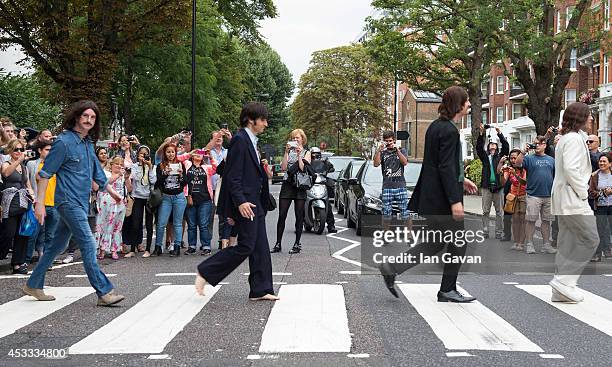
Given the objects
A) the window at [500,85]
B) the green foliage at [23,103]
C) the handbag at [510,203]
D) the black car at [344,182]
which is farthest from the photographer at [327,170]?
the window at [500,85]

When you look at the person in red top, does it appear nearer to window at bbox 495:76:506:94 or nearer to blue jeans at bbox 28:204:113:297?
blue jeans at bbox 28:204:113:297

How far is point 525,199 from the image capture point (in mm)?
→ 12945

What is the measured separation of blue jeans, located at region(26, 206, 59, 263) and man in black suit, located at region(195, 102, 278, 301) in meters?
3.36

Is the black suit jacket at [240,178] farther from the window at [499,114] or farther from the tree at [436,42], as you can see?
the window at [499,114]

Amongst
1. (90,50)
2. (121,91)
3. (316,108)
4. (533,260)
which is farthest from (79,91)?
(316,108)

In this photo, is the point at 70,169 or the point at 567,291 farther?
the point at 567,291

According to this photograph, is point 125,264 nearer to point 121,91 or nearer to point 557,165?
point 557,165

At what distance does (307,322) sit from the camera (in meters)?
6.22

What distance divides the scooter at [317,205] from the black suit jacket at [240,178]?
7738 mm

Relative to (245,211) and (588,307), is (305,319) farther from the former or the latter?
(588,307)

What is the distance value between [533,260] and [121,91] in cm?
2443

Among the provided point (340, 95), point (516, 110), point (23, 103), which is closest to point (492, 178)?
point (23, 103)

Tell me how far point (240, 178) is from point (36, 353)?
268cm

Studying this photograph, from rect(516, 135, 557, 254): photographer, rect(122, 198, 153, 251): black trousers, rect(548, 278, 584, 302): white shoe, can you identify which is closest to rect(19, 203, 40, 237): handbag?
rect(122, 198, 153, 251): black trousers
